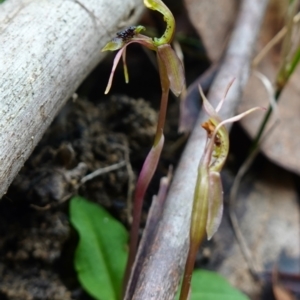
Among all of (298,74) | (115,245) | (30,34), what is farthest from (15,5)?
(298,74)

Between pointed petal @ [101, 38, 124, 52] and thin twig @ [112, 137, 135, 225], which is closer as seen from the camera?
pointed petal @ [101, 38, 124, 52]

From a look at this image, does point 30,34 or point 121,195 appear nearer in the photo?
point 30,34

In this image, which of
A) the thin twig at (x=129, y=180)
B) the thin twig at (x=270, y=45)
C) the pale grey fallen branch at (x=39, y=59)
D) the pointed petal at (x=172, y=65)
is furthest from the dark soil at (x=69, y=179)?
the pointed petal at (x=172, y=65)

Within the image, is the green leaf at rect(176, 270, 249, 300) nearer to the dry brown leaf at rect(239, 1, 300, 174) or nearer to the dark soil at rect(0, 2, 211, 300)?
the dark soil at rect(0, 2, 211, 300)

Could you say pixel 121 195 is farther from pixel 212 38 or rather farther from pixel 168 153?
pixel 212 38

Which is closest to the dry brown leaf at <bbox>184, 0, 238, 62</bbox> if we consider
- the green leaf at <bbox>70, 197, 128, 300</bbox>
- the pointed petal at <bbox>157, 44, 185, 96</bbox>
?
the green leaf at <bbox>70, 197, 128, 300</bbox>
